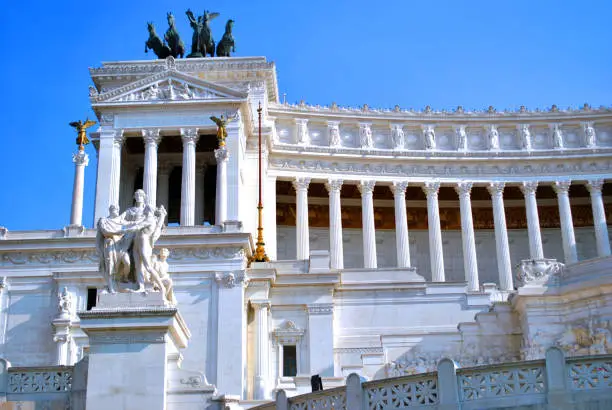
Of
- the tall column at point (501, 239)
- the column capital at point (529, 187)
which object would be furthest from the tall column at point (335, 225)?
the column capital at point (529, 187)

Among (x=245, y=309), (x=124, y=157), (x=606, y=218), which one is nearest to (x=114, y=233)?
(x=245, y=309)

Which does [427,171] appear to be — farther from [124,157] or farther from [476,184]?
[124,157]

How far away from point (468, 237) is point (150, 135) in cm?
2413

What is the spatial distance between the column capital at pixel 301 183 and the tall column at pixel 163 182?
9.11 m

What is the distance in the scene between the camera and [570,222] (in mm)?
72562

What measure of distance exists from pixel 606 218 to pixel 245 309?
1696 inches

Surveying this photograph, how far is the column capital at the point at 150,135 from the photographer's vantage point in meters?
64.4

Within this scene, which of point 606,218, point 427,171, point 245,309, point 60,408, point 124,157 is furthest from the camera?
point 606,218

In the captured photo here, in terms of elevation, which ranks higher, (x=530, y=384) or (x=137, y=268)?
(x=137, y=268)

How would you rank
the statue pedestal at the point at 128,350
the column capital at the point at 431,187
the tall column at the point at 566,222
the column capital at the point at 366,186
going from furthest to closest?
the column capital at the point at 431,187
the column capital at the point at 366,186
the tall column at the point at 566,222
the statue pedestal at the point at 128,350

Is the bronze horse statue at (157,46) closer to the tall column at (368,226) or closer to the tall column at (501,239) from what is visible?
the tall column at (368,226)

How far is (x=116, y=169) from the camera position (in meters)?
64.0

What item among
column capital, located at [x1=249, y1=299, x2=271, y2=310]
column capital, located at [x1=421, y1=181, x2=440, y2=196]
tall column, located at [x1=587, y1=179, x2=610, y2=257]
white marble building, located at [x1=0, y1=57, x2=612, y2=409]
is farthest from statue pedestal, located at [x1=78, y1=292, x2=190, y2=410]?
tall column, located at [x1=587, y1=179, x2=610, y2=257]

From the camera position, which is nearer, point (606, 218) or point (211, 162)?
point (211, 162)
